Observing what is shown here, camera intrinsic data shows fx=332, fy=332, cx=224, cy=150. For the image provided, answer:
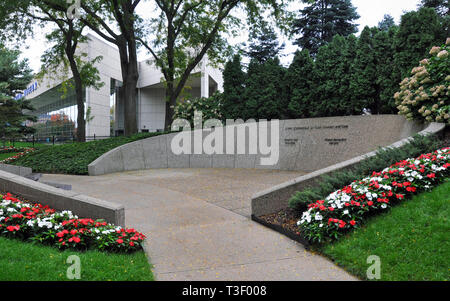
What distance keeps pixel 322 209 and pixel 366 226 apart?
2.02 feet

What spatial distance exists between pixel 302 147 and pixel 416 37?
5007 millimetres

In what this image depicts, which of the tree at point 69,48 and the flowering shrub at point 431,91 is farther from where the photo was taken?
the tree at point 69,48

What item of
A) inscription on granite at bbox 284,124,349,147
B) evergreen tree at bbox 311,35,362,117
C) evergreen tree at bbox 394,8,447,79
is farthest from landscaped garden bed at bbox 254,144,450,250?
evergreen tree at bbox 311,35,362,117

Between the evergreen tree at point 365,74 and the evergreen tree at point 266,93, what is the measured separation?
328 cm

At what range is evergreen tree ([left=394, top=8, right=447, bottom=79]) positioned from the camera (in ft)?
30.3

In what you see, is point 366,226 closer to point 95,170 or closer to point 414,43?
point 414,43

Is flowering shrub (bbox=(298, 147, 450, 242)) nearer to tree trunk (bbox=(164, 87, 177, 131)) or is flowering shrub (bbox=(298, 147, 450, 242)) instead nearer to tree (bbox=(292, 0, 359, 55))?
tree trunk (bbox=(164, 87, 177, 131))

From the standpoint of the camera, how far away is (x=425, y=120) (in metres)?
8.66

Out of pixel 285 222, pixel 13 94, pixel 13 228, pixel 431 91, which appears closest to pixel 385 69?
pixel 431 91

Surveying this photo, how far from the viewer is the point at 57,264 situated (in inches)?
141

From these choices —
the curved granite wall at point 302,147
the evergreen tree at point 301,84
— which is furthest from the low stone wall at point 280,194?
the evergreen tree at point 301,84

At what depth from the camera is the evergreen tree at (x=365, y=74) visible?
36.0 feet

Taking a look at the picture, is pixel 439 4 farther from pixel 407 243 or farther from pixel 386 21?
pixel 407 243

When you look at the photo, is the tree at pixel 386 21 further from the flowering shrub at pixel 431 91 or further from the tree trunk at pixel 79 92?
the tree trunk at pixel 79 92
